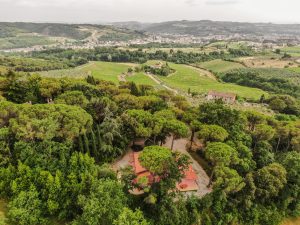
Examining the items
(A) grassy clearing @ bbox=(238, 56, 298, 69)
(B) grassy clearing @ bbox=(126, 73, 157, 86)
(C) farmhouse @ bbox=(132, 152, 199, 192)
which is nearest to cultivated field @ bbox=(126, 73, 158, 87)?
(B) grassy clearing @ bbox=(126, 73, 157, 86)

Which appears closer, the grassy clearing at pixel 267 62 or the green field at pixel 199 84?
the green field at pixel 199 84

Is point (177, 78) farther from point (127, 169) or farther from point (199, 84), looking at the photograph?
point (127, 169)

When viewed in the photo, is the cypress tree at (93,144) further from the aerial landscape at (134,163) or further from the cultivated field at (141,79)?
the cultivated field at (141,79)

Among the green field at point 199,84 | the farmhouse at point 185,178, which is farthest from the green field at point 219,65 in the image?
the farmhouse at point 185,178

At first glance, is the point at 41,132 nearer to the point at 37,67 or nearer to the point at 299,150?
the point at 299,150

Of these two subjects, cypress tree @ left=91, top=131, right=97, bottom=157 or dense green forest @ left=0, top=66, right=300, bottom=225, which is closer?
dense green forest @ left=0, top=66, right=300, bottom=225

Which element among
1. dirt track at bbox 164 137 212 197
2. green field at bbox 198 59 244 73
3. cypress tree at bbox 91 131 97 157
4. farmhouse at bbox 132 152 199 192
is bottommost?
green field at bbox 198 59 244 73

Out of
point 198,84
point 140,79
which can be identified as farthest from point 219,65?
A: point 140,79

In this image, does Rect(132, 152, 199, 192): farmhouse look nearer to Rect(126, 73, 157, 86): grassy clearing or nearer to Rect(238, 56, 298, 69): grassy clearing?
Rect(126, 73, 157, 86): grassy clearing
